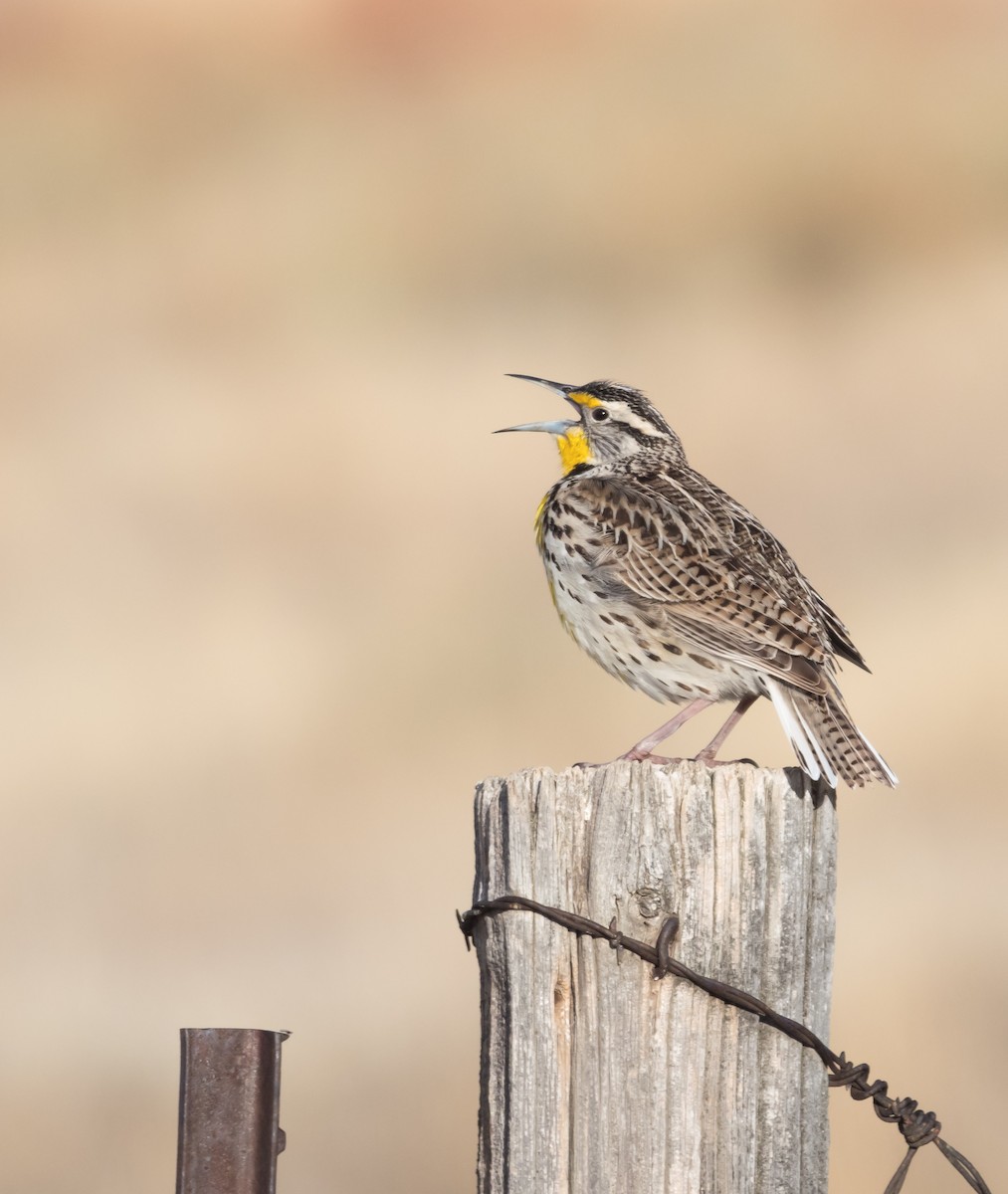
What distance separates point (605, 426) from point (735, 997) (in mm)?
2892

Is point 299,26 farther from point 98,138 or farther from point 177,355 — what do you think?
point 177,355

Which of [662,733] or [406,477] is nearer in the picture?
[662,733]

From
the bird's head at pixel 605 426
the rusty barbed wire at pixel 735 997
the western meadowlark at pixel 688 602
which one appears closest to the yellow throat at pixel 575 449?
the bird's head at pixel 605 426

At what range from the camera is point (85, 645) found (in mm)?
13016

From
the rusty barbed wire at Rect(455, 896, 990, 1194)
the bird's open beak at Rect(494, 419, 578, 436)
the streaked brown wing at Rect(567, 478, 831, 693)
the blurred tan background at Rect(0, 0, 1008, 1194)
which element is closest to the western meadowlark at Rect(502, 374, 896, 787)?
the streaked brown wing at Rect(567, 478, 831, 693)

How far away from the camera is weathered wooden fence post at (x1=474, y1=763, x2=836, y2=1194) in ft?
8.92

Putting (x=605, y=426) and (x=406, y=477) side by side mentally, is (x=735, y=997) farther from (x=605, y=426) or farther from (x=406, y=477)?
(x=406, y=477)

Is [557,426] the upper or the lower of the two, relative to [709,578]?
upper

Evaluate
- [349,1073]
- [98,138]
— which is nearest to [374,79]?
[98,138]

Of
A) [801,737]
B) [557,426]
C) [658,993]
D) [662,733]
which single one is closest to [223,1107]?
[658,993]

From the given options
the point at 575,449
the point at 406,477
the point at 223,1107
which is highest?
the point at 406,477

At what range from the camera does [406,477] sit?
14.4 m

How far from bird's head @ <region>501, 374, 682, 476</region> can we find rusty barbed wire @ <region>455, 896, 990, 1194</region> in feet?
8.72

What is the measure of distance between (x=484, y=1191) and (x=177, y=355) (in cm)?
1409
